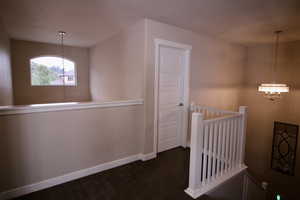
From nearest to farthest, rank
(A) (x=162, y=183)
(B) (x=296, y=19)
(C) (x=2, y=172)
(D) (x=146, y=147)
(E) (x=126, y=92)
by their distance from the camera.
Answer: (C) (x=2, y=172) → (A) (x=162, y=183) → (B) (x=296, y=19) → (D) (x=146, y=147) → (E) (x=126, y=92)

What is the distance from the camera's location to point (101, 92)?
4.73 metres

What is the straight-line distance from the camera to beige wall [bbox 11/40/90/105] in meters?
4.46

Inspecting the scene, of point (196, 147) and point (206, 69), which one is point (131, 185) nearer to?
point (196, 147)

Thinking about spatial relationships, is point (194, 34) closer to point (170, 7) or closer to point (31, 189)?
point (170, 7)

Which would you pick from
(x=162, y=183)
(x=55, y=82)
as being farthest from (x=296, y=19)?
(x=55, y=82)

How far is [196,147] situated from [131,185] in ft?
3.44

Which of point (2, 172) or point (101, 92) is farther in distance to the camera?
point (101, 92)

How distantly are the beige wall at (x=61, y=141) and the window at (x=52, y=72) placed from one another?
3519 mm

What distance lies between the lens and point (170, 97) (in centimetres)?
327

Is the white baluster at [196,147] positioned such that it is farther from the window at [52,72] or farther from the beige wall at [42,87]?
the window at [52,72]

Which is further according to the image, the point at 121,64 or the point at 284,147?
the point at 284,147

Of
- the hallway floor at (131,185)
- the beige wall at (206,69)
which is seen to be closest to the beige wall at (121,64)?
the beige wall at (206,69)

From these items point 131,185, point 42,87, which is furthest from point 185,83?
point 42,87

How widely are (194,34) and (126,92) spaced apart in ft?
6.24
